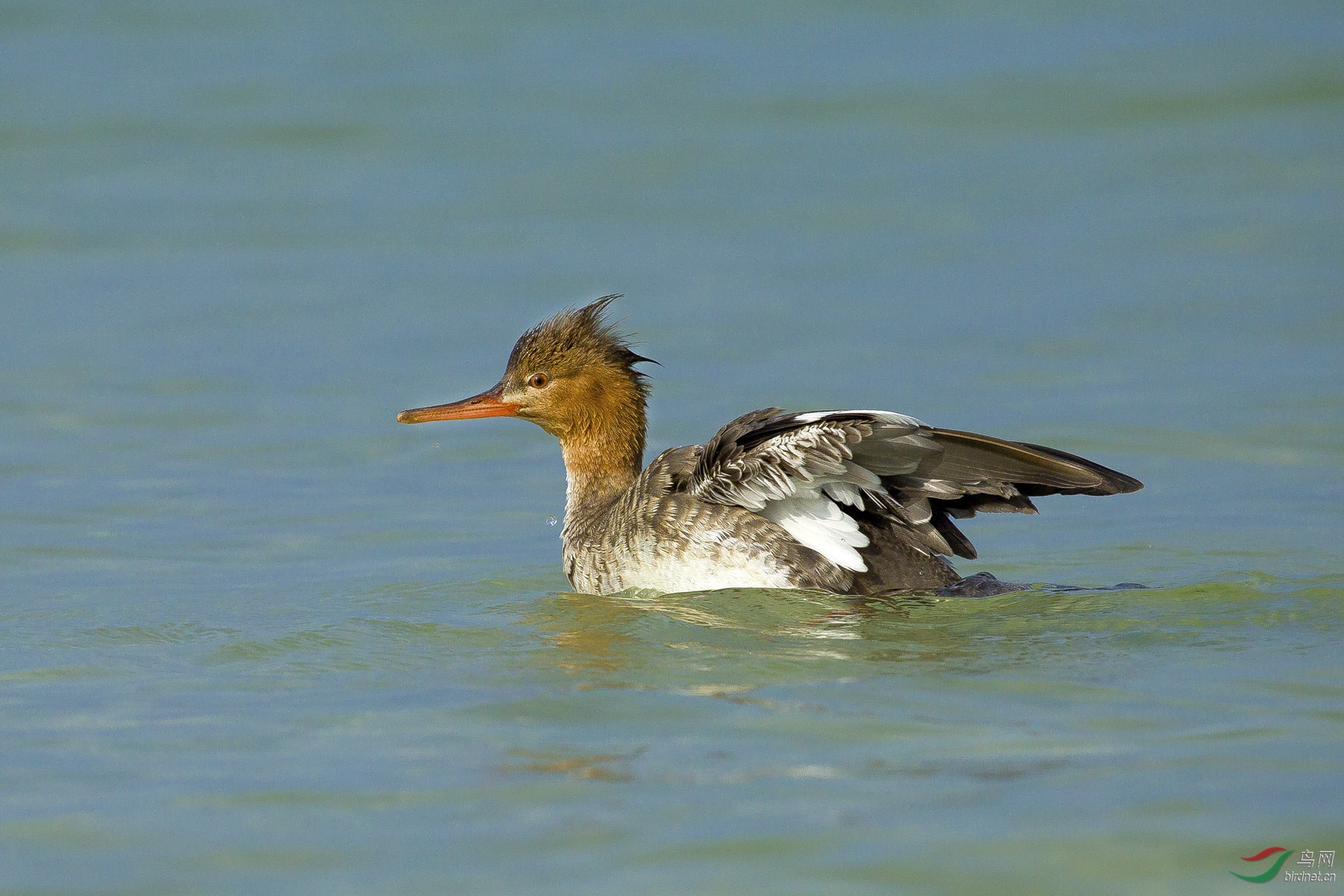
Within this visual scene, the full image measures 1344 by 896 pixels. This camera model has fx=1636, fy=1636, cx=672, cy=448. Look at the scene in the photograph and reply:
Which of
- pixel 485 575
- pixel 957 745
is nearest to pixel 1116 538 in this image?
pixel 485 575

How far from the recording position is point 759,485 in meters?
7.51

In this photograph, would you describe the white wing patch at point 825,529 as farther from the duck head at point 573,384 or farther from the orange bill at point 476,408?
the orange bill at point 476,408

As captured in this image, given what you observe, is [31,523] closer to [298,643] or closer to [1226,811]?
[298,643]

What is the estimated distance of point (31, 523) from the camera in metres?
9.97

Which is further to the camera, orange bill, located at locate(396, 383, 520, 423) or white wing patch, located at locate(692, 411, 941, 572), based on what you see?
orange bill, located at locate(396, 383, 520, 423)

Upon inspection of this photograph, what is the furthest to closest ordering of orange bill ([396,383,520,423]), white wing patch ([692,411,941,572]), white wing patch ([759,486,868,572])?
orange bill ([396,383,520,423])
white wing patch ([759,486,868,572])
white wing patch ([692,411,941,572])

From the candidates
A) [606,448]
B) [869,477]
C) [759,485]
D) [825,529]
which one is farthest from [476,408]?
[869,477]

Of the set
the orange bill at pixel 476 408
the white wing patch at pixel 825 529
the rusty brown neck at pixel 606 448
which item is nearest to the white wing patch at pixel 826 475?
the white wing patch at pixel 825 529

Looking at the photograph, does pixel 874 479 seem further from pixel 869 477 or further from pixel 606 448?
pixel 606 448

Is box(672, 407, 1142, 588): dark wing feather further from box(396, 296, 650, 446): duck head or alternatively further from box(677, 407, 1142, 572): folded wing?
box(396, 296, 650, 446): duck head

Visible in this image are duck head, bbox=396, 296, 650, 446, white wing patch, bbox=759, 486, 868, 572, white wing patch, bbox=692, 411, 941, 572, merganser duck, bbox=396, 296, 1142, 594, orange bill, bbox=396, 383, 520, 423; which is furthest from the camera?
orange bill, bbox=396, 383, 520, 423

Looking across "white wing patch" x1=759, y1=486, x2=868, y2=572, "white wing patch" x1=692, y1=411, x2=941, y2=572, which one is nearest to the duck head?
"white wing patch" x1=692, y1=411, x2=941, y2=572

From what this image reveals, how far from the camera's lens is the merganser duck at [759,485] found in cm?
717

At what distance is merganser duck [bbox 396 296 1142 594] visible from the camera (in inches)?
282
